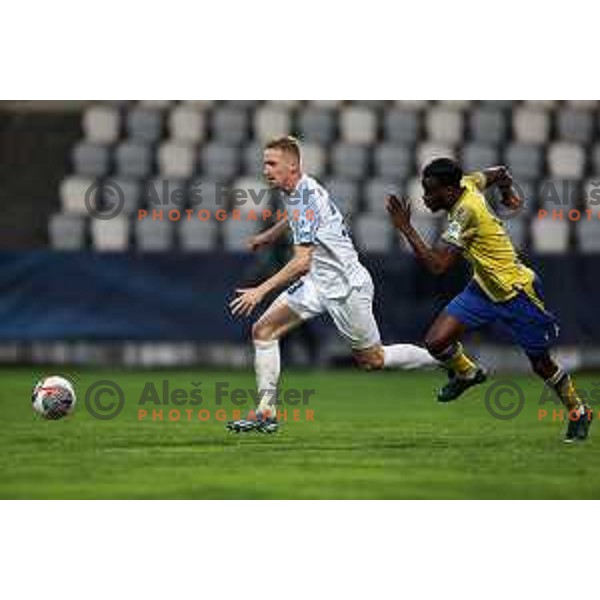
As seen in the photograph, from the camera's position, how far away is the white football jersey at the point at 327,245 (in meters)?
8.69

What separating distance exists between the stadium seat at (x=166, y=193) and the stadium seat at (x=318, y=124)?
1.14 metres

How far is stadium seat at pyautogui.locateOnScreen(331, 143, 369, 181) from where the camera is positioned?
12.4 m

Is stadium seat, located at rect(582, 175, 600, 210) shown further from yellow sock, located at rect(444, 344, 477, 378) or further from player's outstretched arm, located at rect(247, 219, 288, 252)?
player's outstretched arm, located at rect(247, 219, 288, 252)

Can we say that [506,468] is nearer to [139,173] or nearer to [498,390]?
[498,390]

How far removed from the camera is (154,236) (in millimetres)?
12844

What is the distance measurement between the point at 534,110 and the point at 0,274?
475 centimetres

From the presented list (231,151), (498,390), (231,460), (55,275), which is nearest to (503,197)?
(231,460)

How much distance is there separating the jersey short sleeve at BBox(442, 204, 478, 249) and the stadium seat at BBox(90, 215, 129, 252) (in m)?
5.04

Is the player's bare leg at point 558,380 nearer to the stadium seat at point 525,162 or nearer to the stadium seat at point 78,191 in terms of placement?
the stadium seat at point 525,162

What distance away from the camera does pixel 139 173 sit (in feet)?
40.6

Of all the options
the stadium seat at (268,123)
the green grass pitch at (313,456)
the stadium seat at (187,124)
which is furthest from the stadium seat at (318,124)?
the green grass pitch at (313,456)

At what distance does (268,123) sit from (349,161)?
29.8 inches

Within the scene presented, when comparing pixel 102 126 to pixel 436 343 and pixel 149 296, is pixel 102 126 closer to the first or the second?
pixel 149 296

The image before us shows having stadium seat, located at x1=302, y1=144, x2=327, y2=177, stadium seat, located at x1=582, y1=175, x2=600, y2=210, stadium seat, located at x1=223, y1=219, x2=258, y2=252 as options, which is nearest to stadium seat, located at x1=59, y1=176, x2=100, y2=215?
stadium seat, located at x1=223, y1=219, x2=258, y2=252
